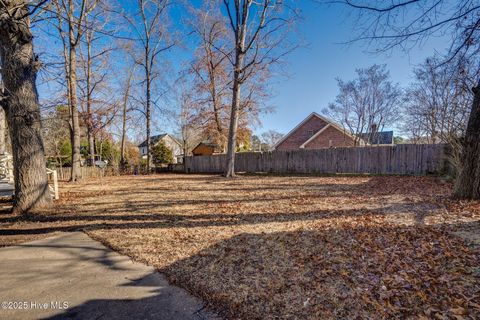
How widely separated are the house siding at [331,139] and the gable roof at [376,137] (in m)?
1.70

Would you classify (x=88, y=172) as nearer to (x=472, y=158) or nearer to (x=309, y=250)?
(x=309, y=250)

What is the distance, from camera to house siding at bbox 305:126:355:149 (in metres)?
22.6

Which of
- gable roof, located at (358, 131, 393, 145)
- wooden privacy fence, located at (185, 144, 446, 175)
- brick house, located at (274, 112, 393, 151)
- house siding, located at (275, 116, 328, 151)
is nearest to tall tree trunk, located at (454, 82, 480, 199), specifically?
wooden privacy fence, located at (185, 144, 446, 175)

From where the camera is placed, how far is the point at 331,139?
22578 millimetres

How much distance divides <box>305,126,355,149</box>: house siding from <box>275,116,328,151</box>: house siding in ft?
4.26

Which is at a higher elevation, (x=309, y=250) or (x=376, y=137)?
(x=376, y=137)

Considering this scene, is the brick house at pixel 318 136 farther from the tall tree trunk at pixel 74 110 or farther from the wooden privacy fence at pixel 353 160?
the tall tree trunk at pixel 74 110

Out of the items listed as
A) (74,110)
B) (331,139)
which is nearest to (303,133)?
(331,139)

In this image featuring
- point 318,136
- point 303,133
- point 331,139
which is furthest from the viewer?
point 303,133

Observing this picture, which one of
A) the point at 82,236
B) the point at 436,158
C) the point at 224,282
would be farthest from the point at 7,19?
the point at 436,158

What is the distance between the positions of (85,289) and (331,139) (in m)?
23.1

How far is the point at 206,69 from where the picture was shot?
20.0 m

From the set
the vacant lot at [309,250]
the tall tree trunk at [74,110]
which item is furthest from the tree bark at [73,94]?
the vacant lot at [309,250]

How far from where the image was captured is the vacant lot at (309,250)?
6.49ft
